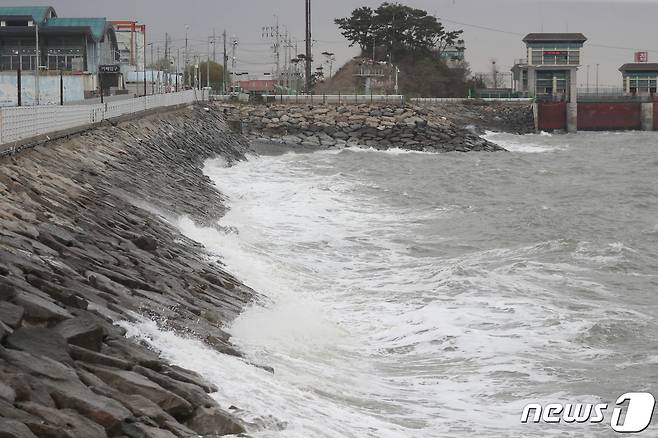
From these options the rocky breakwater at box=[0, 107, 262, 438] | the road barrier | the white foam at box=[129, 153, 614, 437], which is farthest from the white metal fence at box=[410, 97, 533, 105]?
the rocky breakwater at box=[0, 107, 262, 438]

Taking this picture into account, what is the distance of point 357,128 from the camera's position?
6806 cm

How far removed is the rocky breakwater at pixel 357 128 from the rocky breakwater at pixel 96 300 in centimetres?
4062

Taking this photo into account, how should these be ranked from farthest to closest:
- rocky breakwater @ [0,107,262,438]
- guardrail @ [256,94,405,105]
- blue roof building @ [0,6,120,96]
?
guardrail @ [256,94,405,105] → blue roof building @ [0,6,120,96] → rocky breakwater @ [0,107,262,438]

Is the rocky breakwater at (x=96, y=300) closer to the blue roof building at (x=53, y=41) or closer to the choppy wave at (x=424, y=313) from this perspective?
the choppy wave at (x=424, y=313)

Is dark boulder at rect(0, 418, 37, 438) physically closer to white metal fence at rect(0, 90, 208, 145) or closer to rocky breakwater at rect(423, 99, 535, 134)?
white metal fence at rect(0, 90, 208, 145)

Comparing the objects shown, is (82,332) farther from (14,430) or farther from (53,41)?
(53,41)

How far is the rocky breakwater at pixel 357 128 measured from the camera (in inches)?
2584

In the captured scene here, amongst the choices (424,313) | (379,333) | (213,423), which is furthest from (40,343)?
(424,313)

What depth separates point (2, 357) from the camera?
8.58m

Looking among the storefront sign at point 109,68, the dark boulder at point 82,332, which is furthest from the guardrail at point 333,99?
the dark boulder at point 82,332

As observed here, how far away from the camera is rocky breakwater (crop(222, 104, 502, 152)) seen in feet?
215

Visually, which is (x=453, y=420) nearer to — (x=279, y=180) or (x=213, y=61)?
(x=279, y=180)

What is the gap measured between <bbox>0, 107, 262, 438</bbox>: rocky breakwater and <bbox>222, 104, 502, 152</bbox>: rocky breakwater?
133 feet

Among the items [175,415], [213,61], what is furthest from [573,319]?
[213,61]
